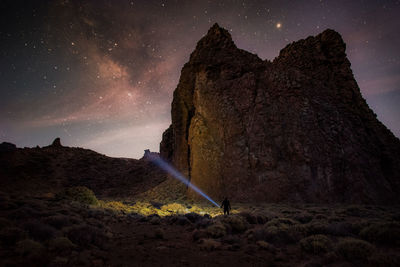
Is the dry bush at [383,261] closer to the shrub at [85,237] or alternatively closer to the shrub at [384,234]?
the shrub at [384,234]

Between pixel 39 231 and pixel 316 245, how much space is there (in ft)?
27.8

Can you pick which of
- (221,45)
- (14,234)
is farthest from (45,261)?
(221,45)

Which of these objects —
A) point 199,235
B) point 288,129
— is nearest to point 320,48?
point 288,129

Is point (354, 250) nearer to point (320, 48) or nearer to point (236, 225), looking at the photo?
point (236, 225)

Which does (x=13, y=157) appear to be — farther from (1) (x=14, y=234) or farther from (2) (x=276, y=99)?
(2) (x=276, y=99)

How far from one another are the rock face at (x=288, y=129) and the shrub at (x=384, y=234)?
1323cm

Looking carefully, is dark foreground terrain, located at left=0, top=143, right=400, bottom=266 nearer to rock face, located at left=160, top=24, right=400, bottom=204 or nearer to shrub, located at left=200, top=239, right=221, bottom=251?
shrub, located at left=200, top=239, right=221, bottom=251

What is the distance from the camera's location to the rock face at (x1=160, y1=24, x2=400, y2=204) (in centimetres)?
1997

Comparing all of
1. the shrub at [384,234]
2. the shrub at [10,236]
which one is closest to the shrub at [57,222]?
the shrub at [10,236]

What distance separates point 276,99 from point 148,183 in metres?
31.1

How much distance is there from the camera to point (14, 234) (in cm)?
550

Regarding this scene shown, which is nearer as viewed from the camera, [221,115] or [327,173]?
[327,173]

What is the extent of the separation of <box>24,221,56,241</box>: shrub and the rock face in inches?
704

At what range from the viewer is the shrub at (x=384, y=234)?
231 inches
